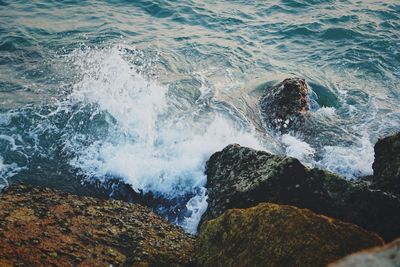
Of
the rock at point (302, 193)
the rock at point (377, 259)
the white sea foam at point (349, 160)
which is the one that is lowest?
the white sea foam at point (349, 160)

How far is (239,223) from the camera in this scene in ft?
14.5

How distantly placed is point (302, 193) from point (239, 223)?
132 centimetres

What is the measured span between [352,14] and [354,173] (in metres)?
12.0

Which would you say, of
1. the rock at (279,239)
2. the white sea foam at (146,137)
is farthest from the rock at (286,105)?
the rock at (279,239)

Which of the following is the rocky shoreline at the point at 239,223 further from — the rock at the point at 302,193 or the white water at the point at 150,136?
the white water at the point at 150,136

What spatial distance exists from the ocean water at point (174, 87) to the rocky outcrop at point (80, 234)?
132 centimetres

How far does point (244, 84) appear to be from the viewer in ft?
40.5

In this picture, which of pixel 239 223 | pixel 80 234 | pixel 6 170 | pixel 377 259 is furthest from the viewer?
pixel 6 170

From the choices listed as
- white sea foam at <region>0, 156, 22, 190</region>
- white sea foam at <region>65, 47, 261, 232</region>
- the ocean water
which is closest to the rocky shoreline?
white sea foam at <region>65, 47, 261, 232</region>

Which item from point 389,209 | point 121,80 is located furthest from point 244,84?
point 389,209

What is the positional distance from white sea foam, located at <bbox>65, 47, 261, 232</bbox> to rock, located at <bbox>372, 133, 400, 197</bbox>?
318 cm

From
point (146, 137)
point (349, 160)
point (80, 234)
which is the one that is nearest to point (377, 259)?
point (80, 234)

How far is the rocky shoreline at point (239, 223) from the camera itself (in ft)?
12.7

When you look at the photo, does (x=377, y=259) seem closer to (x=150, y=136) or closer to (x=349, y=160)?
(x=349, y=160)
